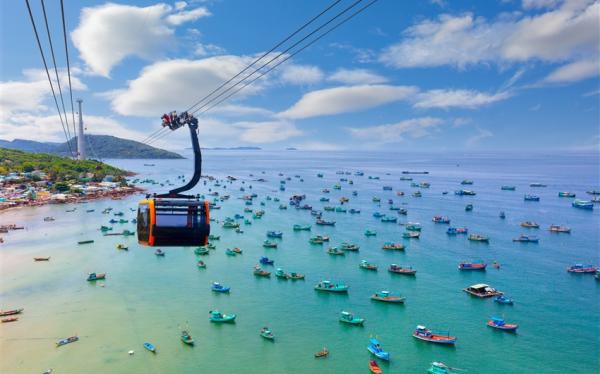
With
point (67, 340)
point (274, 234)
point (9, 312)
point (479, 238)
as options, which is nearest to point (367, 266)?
point (274, 234)

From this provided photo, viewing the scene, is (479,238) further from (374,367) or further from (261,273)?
(374,367)

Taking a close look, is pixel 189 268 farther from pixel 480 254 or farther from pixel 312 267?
pixel 480 254

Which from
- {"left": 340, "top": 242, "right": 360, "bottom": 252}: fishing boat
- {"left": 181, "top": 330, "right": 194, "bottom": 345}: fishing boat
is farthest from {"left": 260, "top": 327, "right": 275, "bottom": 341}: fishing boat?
{"left": 340, "top": 242, "right": 360, "bottom": 252}: fishing boat

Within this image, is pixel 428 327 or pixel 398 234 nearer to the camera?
pixel 428 327

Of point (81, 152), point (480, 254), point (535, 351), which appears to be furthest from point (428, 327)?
point (81, 152)

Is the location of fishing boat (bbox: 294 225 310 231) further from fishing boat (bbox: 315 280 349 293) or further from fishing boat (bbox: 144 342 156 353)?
fishing boat (bbox: 144 342 156 353)

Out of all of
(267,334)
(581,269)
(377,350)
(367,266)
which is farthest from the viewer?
(367,266)
